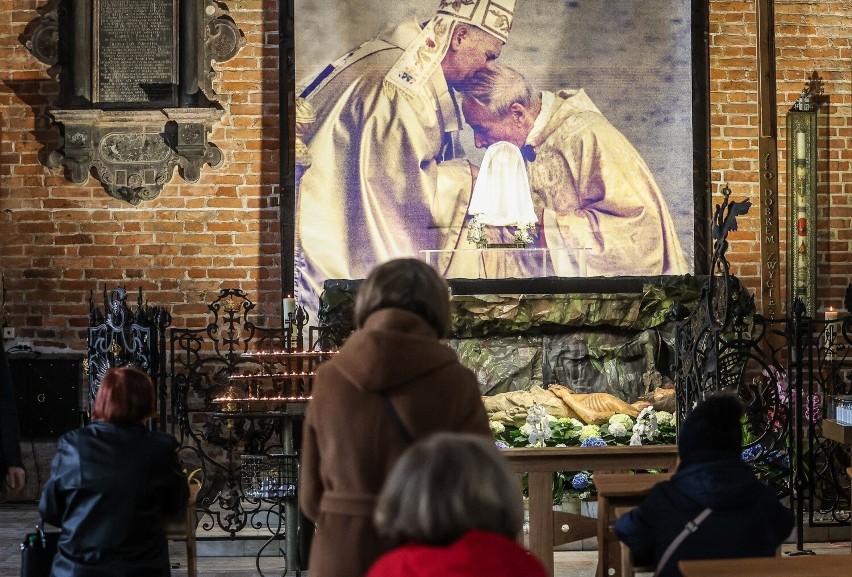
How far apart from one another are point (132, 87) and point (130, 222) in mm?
1108

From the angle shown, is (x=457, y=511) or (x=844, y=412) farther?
(x=844, y=412)

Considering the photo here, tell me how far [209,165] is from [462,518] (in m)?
7.56

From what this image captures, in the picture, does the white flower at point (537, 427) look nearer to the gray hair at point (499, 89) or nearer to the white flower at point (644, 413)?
the white flower at point (644, 413)

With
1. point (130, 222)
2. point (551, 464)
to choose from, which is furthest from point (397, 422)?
point (130, 222)

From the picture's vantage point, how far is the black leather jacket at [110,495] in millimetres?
3555

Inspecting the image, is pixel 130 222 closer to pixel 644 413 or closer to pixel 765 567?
pixel 644 413

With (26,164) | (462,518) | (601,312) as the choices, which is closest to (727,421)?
(462,518)

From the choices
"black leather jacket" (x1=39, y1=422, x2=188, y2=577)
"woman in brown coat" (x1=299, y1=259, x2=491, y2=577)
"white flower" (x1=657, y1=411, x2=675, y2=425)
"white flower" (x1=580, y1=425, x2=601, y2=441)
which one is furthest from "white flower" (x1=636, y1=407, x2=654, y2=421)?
"woman in brown coat" (x1=299, y1=259, x2=491, y2=577)

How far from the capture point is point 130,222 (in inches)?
361

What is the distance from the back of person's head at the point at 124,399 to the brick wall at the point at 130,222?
18.3 ft

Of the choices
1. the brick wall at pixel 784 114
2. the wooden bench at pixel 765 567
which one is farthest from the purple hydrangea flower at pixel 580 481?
the wooden bench at pixel 765 567

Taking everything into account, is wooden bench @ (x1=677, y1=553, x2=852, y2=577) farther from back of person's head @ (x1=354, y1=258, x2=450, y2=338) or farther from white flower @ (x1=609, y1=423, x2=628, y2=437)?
white flower @ (x1=609, y1=423, x2=628, y2=437)

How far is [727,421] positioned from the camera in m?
3.33

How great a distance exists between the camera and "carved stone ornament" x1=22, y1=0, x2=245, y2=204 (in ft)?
29.7
